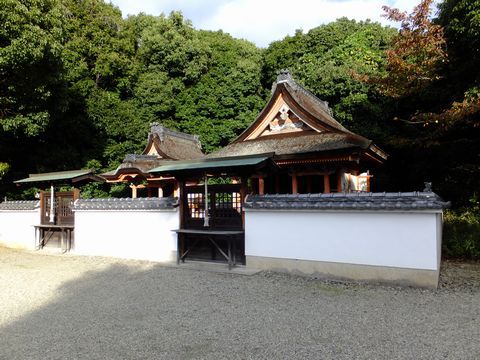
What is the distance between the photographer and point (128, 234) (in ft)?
33.1

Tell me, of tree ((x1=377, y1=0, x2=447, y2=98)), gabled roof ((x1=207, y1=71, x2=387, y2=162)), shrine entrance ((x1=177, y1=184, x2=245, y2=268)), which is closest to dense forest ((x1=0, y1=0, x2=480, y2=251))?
tree ((x1=377, y1=0, x2=447, y2=98))

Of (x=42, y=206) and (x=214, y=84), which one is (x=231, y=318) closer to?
A: (x=42, y=206)

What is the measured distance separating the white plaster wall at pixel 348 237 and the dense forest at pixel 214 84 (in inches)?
231

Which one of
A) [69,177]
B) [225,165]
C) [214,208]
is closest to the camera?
[225,165]

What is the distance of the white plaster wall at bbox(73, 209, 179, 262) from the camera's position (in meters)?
9.39

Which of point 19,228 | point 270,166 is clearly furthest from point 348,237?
point 19,228

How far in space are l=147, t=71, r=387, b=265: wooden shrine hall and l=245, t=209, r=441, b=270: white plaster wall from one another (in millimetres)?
804

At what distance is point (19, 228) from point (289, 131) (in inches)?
444

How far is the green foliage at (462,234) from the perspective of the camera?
9.72 m

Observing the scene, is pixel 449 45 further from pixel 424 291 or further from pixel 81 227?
pixel 81 227

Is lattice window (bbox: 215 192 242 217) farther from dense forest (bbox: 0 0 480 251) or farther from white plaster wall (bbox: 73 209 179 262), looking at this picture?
dense forest (bbox: 0 0 480 251)

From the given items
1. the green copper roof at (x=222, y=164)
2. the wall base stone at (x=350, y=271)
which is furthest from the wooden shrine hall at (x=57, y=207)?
the wall base stone at (x=350, y=271)

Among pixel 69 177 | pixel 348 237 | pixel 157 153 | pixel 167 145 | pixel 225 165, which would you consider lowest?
pixel 348 237

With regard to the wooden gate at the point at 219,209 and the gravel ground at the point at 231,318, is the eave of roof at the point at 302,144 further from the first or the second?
the gravel ground at the point at 231,318
